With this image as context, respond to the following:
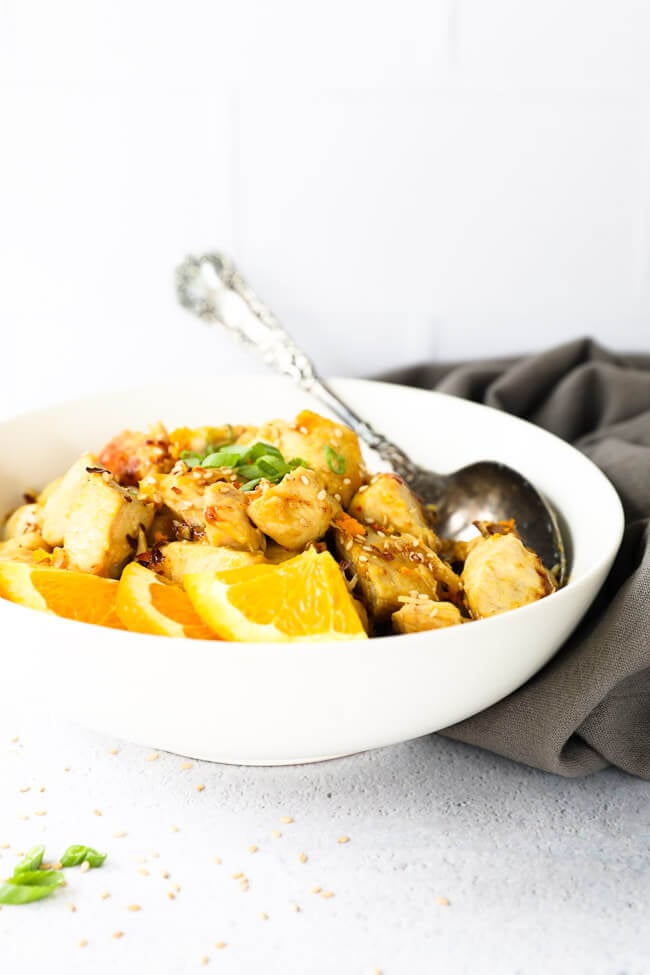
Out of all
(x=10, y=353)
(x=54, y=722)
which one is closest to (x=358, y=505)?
(x=54, y=722)

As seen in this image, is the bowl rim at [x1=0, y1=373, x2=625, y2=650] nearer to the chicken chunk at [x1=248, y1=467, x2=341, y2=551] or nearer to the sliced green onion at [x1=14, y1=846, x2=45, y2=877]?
the chicken chunk at [x1=248, y1=467, x2=341, y2=551]

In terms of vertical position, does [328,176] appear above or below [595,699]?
above

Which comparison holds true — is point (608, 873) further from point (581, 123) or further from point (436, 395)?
point (581, 123)

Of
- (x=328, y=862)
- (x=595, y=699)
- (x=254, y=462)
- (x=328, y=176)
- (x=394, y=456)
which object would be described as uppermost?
(x=328, y=176)

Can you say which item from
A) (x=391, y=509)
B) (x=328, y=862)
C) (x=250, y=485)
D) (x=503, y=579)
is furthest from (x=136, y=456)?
(x=328, y=862)

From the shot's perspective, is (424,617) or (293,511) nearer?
(424,617)

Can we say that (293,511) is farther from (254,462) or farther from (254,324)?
(254,324)

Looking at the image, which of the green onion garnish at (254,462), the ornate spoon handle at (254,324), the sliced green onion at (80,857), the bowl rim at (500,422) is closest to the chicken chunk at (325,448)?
the green onion garnish at (254,462)
